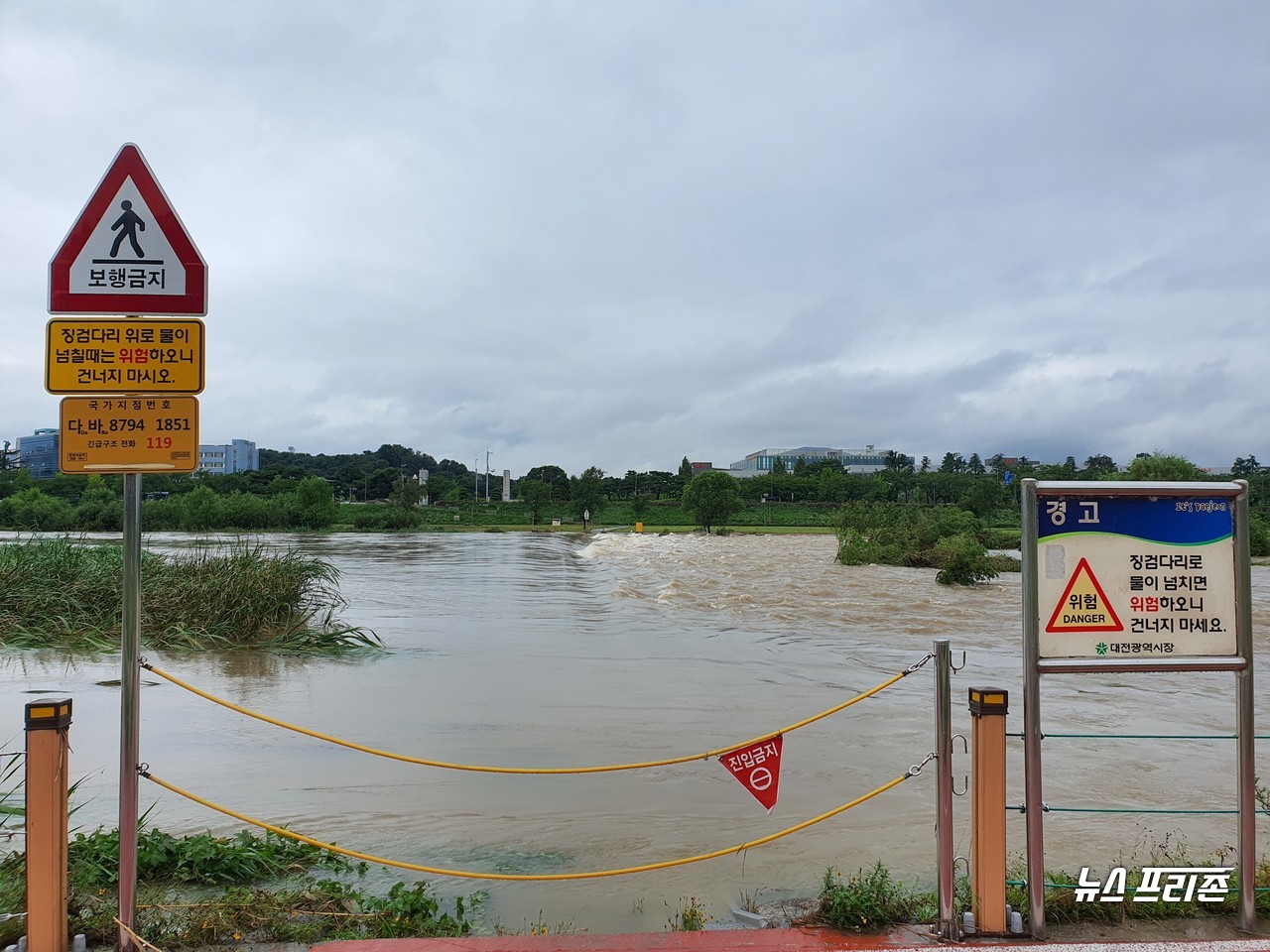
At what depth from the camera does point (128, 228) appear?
3.58 m

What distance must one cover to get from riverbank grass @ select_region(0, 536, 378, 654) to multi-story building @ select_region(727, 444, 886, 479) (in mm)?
125350

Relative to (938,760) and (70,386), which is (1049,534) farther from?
(70,386)

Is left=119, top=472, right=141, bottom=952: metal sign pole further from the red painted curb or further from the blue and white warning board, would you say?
the blue and white warning board

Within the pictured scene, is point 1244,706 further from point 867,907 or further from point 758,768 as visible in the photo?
point 758,768

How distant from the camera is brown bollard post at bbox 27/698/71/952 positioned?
3.18 metres

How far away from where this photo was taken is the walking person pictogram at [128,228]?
3.57m

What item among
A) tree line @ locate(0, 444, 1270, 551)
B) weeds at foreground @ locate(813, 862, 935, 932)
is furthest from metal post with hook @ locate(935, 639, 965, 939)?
tree line @ locate(0, 444, 1270, 551)

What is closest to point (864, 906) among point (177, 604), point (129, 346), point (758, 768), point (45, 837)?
point (758, 768)

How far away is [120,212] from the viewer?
3.58 meters

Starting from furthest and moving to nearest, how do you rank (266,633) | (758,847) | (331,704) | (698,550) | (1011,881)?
(698,550) → (266,633) → (331,704) → (758,847) → (1011,881)

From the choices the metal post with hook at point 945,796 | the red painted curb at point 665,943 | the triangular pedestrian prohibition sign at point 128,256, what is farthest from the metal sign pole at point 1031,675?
the triangular pedestrian prohibition sign at point 128,256

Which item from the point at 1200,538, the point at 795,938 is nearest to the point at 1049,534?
the point at 1200,538

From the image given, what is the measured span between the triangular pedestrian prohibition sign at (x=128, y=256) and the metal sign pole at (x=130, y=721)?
724mm

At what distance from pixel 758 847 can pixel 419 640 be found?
10057mm
